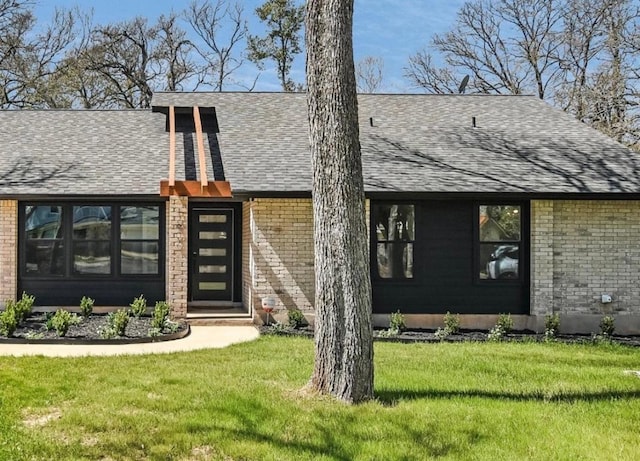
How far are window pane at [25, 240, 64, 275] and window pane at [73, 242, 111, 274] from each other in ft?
0.98

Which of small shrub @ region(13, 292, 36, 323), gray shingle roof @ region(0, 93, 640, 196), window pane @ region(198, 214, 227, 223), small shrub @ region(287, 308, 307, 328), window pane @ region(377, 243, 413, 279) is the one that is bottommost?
small shrub @ region(287, 308, 307, 328)

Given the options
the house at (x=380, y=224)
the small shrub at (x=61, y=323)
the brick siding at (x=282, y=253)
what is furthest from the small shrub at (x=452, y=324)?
the small shrub at (x=61, y=323)

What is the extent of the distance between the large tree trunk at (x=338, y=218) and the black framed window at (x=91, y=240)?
781cm

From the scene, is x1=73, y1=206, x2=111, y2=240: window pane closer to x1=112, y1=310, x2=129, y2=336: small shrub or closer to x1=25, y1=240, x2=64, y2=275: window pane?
x1=25, y1=240, x2=64, y2=275: window pane

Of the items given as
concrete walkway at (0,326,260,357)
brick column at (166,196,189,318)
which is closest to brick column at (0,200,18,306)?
brick column at (166,196,189,318)

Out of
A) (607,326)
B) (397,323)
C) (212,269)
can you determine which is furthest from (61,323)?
(607,326)

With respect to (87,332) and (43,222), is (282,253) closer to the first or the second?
(87,332)

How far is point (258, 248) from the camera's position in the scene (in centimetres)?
1281

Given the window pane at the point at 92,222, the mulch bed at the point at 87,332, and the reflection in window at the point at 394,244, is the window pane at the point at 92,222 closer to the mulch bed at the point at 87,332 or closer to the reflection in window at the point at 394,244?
the mulch bed at the point at 87,332

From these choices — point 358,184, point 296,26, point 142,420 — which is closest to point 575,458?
point 358,184

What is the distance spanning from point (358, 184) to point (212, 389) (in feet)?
8.51

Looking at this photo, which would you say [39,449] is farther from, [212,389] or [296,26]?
[296,26]

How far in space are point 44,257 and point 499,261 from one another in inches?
354

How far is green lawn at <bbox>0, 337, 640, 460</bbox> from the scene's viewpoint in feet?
17.1
